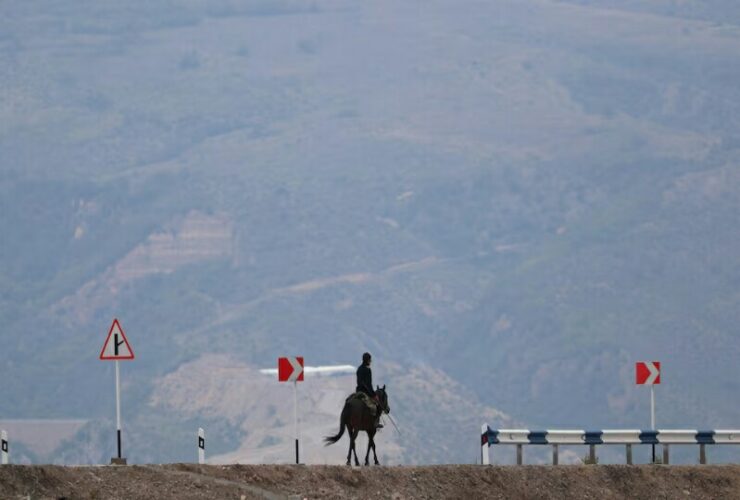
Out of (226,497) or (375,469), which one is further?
(375,469)

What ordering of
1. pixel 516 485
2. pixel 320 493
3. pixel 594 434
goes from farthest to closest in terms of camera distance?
pixel 594 434 → pixel 516 485 → pixel 320 493

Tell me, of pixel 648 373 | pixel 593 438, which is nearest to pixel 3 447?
pixel 593 438

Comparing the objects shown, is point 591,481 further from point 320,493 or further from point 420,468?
point 320,493

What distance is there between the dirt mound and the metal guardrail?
1478mm

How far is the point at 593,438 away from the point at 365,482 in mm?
8455

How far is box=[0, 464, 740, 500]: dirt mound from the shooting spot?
128ft

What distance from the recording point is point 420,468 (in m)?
44.0

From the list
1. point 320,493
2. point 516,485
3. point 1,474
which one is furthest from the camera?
point 516,485

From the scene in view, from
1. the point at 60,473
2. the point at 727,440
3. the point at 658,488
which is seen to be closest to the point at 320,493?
the point at 60,473

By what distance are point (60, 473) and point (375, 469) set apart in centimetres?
695

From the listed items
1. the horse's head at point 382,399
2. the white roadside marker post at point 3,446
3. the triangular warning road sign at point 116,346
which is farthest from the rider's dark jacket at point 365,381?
the white roadside marker post at point 3,446

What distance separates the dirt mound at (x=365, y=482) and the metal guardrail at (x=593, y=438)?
1.48m

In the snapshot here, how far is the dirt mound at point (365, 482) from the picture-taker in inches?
1531

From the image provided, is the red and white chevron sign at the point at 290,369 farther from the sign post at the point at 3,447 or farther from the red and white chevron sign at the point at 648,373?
the red and white chevron sign at the point at 648,373
